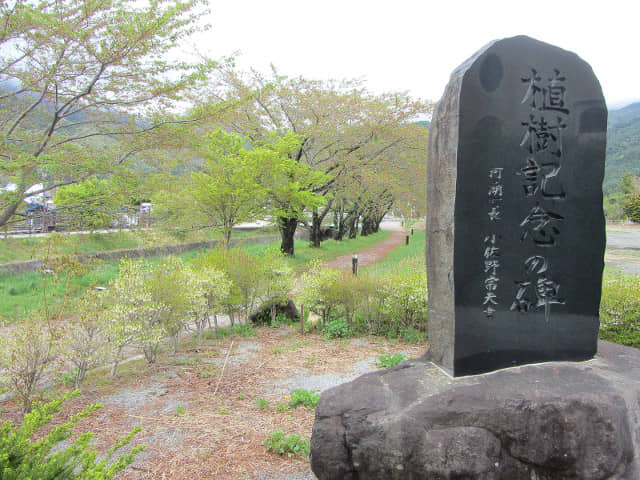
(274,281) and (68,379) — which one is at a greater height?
(274,281)

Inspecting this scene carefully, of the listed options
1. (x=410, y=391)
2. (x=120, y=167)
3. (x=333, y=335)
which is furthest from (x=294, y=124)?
(x=410, y=391)

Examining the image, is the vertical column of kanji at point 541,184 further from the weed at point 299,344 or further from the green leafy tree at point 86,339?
the green leafy tree at point 86,339

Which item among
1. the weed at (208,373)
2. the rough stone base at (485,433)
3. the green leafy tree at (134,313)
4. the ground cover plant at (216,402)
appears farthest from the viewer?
the weed at (208,373)

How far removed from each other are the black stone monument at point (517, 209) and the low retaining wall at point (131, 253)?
5.55 metres

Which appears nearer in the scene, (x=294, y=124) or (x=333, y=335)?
(x=333, y=335)

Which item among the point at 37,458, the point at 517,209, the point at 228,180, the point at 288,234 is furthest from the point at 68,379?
the point at 288,234

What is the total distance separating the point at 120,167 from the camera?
697 cm

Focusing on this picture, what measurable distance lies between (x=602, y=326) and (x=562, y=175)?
10.5 feet

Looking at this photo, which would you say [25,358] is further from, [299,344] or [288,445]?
[299,344]

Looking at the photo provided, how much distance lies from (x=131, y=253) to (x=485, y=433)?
14018mm

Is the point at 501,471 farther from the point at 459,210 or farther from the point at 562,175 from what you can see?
the point at 562,175

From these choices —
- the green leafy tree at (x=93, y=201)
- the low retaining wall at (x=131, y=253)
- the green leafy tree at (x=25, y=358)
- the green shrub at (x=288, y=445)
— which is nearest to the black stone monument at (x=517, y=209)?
the green shrub at (x=288, y=445)

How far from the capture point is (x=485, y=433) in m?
2.72

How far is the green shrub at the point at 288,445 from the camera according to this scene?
327 cm
